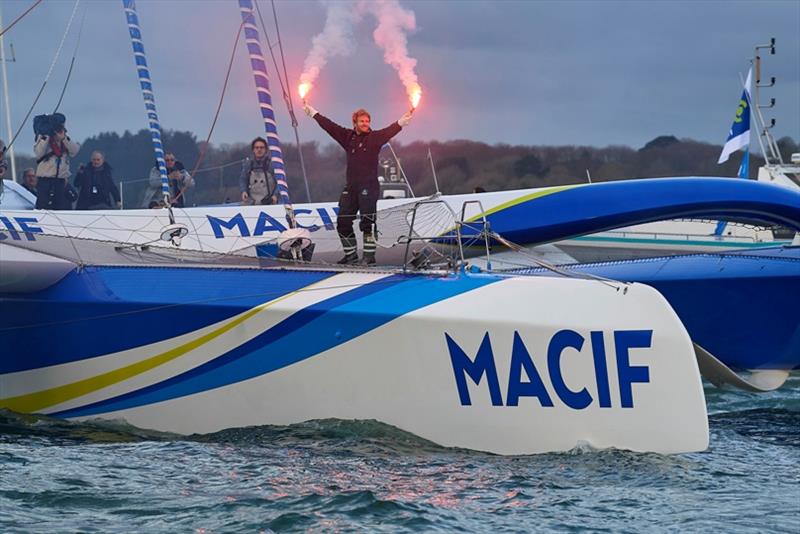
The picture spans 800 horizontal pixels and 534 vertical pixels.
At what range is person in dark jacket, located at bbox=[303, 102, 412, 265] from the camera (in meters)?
6.32

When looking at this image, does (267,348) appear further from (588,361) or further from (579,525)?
(579,525)

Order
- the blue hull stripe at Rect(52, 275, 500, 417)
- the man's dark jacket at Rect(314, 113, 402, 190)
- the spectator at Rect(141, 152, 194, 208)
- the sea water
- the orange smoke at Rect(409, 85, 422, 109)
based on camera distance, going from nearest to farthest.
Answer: the sea water
the blue hull stripe at Rect(52, 275, 500, 417)
the orange smoke at Rect(409, 85, 422, 109)
the man's dark jacket at Rect(314, 113, 402, 190)
the spectator at Rect(141, 152, 194, 208)

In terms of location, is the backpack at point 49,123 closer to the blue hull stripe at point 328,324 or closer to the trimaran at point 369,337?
the trimaran at point 369,337

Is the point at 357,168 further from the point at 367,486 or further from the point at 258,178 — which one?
the point at 258,178

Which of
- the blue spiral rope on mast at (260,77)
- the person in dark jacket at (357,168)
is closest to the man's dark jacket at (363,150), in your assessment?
the person in dark jacket at (357,168)

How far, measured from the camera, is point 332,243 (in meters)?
6.49

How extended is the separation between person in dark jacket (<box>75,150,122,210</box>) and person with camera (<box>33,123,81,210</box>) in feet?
1.79

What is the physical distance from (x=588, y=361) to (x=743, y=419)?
2.13 m

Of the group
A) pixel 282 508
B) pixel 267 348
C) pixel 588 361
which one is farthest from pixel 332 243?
pixel 282 508

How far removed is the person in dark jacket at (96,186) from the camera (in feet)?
35.4

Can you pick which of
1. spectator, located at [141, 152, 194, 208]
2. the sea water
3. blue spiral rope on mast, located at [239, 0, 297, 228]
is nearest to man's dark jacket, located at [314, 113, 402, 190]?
blue spiral rope on mast, located at [239, 0, 297, 228]

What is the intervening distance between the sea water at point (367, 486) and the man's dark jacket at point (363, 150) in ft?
5.19

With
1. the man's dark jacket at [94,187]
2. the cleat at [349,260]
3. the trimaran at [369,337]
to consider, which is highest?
the man's dark jacket at [94,187]

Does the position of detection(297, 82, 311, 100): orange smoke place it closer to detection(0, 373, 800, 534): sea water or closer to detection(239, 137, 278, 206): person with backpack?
detection(0, 373, 800, 534): sea water
